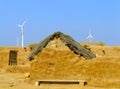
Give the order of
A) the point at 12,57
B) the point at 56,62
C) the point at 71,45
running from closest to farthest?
1. the point at 56,62
2. the point at 71,45
3. the point at 12,57

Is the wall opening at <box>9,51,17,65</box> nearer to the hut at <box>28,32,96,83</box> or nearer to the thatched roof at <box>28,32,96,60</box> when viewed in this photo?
the thatched roof at <box>28,32,96,60</box>

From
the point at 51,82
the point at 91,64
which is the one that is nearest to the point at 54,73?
the point at 51,82

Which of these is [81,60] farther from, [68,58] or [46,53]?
[46,53]

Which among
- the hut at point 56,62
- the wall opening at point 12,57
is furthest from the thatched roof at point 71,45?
the wall opening at point 12,57

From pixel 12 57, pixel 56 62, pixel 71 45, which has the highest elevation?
pixel 12 57

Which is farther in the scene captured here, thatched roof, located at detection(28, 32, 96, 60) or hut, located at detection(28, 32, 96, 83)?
thatched roof, located at detection(28, 32, 96, 60)

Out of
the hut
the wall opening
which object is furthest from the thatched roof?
the wall opening

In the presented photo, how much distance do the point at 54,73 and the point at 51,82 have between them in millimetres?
427

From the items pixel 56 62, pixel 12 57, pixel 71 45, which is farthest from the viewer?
pixel 12 57

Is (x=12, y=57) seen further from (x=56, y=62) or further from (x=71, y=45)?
(x=56, y=62)

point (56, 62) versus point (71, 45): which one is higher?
point (71, 45)

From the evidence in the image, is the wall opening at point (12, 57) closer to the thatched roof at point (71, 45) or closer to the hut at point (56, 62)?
the thatched roof at point (71, 45)

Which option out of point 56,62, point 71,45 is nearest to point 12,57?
point 71,45

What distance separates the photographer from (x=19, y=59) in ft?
95.9
